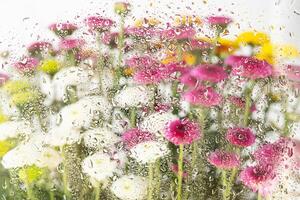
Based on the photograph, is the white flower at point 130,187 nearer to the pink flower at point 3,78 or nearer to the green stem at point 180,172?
the green stem at point 180,172

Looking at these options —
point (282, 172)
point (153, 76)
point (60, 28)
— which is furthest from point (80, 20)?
point (282, 172)

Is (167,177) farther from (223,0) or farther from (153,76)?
(223,0)

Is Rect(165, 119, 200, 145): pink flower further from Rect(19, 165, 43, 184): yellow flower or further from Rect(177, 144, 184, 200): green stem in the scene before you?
Rect(19, 165, 43, 184): yellow flower

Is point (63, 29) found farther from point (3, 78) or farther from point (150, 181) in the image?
point (150, 181)

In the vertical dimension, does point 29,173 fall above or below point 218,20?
below

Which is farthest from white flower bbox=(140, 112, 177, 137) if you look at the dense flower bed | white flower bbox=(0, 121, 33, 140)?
white flower bbox=(0, 121, 33, 140)

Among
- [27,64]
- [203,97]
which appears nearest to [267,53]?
[203,97]

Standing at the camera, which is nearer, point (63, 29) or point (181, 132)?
point (181, 132)
